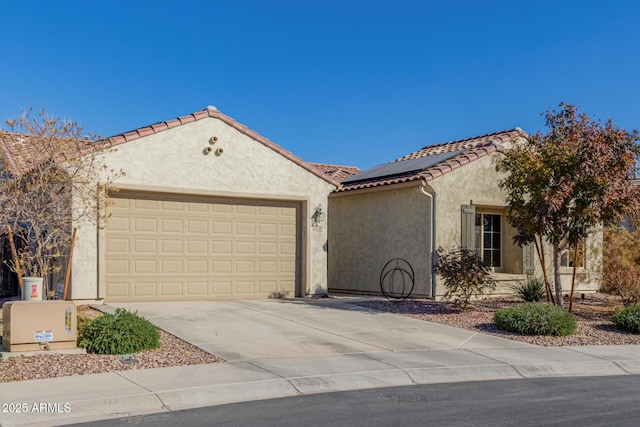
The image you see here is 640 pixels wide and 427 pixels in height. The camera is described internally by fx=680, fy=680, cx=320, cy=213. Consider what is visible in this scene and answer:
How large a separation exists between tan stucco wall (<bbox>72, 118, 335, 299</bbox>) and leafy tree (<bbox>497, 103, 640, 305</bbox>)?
16.2 ft

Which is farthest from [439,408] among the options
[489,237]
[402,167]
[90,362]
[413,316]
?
[402,167]

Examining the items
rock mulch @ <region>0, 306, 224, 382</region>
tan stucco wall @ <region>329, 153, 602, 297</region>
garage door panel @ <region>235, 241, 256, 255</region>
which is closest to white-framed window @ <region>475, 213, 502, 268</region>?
tan stucco wall @ <region>329, 153, 602, 297</region>

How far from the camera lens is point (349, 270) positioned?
19.3 meters

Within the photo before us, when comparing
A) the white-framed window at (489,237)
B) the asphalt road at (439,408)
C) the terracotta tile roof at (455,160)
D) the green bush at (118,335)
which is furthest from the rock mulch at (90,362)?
the white-framed window at (489,237)

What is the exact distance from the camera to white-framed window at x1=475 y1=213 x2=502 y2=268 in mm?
17969

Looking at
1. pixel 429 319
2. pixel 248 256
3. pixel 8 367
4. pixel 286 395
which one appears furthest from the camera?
pixel 248 256

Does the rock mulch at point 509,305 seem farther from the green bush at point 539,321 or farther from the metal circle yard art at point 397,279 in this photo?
the metal circle yard art at point 397,279

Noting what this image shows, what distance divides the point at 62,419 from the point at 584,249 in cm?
1582

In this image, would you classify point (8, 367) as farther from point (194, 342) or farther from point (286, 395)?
point (286, 395)

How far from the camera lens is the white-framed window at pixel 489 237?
59.0 feet

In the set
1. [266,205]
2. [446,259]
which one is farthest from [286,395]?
[266,205]

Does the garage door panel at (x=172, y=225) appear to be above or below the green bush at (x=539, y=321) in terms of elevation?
above

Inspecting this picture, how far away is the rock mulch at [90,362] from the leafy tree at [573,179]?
7669 mm

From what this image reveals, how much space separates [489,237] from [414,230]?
249 cm
